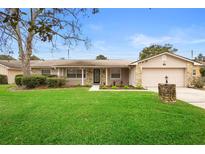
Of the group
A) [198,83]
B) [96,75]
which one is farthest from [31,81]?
[198,83]

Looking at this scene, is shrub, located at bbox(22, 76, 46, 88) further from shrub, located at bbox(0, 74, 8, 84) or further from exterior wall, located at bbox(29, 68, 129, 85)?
shrub, located at bbox(0, 74, 8, 84)

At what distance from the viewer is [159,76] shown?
67.3 feet

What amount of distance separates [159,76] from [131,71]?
11.4 ft

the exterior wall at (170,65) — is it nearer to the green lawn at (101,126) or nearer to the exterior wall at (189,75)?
the exterior wall at (189,75)

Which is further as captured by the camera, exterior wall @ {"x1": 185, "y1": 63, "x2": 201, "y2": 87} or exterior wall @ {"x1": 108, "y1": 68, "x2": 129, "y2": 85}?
exterior wall @ {"x1": 108, "y1": 68, "x2": 129, "y2": 85}

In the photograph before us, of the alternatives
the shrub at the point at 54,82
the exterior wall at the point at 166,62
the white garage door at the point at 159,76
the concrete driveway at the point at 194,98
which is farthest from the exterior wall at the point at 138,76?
the shrub at the point at 54,82

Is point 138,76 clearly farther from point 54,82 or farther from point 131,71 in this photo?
point 54,82

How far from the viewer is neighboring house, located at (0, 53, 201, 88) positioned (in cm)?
2034

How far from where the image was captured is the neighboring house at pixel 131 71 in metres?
20.3

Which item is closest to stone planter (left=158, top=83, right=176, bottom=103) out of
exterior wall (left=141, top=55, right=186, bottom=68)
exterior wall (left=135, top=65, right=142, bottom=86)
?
exterior wall (left=135, top=65, right=142, bottom=86)
